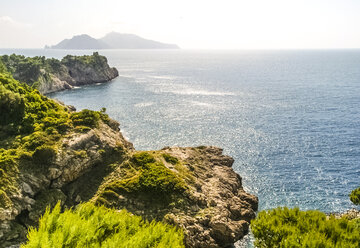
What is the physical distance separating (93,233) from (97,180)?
65.4 ft

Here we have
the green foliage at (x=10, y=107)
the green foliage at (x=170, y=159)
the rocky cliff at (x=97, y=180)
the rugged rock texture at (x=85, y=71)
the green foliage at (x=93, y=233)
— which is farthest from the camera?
the rugged rock texture at (x=85, y=71)

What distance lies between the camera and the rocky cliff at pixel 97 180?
3488cm

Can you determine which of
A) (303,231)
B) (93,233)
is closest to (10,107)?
(93,233)

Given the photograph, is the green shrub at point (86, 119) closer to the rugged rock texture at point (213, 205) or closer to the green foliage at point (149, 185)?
the green foliage at point (149, 185)

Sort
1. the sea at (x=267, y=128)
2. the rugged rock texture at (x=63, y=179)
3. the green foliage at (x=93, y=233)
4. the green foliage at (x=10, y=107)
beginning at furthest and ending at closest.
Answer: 1. the sea at (x=267, y=128)
2. the green foliage at (x=10, y=107)
3. the rugged rock texture at (x=63, y=179)
4. the green foliage at (x=93, y=233)

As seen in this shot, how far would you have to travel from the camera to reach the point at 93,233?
73.0 feet

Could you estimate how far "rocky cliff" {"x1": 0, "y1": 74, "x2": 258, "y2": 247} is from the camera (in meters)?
34.9

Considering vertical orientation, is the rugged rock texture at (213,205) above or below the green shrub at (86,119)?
below

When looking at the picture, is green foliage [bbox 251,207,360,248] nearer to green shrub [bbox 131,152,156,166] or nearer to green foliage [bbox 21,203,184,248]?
green foliage [bbox 21,203,184,248]

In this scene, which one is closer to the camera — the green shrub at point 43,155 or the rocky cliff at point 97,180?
the rocky cliff at point 97,180

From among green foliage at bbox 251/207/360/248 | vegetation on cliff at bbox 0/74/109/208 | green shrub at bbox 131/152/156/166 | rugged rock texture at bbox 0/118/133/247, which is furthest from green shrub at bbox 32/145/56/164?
green foliage at bbox 251/207/360/248

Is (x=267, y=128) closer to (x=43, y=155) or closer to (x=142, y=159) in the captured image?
(x=142, y=159)

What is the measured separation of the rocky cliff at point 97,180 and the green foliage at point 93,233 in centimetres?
910

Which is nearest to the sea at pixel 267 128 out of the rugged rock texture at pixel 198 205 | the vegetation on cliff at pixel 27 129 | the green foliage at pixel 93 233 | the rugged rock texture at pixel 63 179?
the rugged rock texture at pixel 198 205
